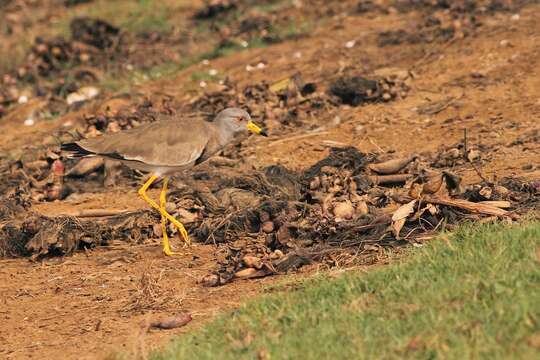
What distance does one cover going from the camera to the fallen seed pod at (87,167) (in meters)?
10.4

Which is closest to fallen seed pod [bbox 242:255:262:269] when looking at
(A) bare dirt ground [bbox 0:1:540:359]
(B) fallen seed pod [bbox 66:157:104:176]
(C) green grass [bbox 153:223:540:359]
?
(A) bare dirt ground [bbox 0:1:540:359]

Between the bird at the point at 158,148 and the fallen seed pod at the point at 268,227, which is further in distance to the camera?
the bird at the point at 158,148

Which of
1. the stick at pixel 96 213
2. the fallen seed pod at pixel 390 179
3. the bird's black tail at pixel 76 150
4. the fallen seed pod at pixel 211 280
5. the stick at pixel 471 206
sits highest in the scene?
the stick at pixel 471 206

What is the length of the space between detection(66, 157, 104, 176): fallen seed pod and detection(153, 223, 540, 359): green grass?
15.2 ft

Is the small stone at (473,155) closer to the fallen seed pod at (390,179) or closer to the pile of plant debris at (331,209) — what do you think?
the pile of plant debris at (331,209)

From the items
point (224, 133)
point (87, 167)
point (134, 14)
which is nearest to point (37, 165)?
point (87, 167)

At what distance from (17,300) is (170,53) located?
318 inches

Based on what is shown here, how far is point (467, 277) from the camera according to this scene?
5699 mm

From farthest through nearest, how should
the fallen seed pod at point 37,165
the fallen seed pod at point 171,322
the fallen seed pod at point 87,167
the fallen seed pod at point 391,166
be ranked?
the fallen seed pod at point 37,165 < the fallen seed pod at point 87,167 < the fallen seed pod at point 391,166 < the fallen seed pod at point 171,322

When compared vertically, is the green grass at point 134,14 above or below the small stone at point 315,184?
below

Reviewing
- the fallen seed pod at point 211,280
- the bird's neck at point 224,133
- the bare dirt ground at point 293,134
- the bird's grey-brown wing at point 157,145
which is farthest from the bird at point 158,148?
the fallen seed pod at point 211,280

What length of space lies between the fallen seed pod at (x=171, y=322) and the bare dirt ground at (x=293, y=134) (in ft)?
0.20

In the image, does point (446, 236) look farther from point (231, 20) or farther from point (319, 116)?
point (231, 20)

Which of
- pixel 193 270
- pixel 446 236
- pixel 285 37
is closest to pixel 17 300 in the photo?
pixel 193 270
